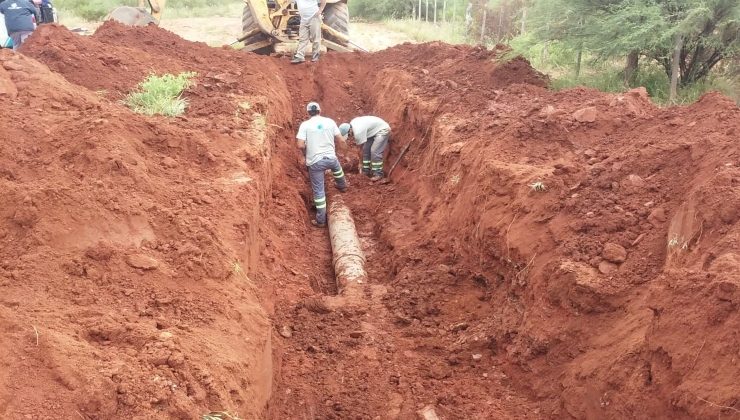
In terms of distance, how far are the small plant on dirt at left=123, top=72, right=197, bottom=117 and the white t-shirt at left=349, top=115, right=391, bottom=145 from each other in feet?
8.62

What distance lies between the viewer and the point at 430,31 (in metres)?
20.7

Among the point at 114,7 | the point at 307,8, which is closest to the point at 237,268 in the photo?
the point at 307,8

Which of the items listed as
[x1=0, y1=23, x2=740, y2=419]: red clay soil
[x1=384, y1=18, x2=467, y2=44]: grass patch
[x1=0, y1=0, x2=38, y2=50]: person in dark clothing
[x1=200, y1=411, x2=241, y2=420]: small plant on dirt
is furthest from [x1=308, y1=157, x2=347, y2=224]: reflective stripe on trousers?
[x1=384, y1=18, x2=467, y2=44]: grass patch

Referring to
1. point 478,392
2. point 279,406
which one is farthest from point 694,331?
point 279,406

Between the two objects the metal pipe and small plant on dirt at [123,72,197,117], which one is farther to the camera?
small plant on dirt at [123,72,197,117]

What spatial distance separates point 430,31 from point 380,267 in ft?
49.4

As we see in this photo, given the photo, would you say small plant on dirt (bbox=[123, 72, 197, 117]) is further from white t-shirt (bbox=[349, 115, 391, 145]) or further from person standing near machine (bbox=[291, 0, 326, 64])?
person standing near machine (bbox=[291, 0, 326, 64])

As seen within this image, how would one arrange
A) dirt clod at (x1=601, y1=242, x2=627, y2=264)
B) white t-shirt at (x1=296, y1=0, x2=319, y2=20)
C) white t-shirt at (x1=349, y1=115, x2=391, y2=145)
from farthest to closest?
white t-shirt at (x1=296, y1=0, x2=319, y2=20), white t-shirt at (x1=349, y1=115, x2=391, y2=145), dirt clod at (x1=601, y1=242, x2=627, y2=264)

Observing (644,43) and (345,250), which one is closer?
(345,250)

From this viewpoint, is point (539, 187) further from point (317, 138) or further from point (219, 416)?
point (317, 138)

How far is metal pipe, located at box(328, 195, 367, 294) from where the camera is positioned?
6820 mm

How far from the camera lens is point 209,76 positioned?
9289 millimetres

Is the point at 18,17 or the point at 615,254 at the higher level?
the point at 18,17

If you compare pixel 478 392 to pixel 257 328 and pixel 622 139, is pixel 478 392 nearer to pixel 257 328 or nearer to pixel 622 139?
pixel 257 328
